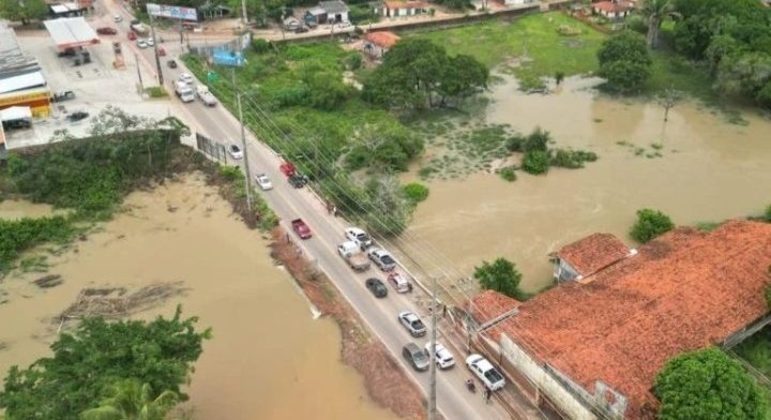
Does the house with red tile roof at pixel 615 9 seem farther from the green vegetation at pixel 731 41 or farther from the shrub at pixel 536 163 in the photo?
the shrub at pixel 536 163

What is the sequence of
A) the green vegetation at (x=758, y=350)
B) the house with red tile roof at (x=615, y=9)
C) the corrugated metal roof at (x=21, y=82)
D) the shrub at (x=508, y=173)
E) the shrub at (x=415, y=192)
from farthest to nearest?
the house with red tile roof at (x=615, y=9), the corrugated metal roof at (x=21, y=82), the shrub at (x=508, y=173), the shrub at (x=415, y=192), the green vegetation at (x=758, y=350)

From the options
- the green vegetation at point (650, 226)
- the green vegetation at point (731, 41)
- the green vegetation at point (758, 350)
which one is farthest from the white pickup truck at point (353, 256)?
the green vegetation at point (731, 41)

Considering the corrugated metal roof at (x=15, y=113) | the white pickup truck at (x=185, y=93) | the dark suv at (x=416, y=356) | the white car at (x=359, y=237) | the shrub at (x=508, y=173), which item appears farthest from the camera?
the white pickup truck at (x=185, y=93)

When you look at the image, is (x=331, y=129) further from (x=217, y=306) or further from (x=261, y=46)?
(x=217, y=306)

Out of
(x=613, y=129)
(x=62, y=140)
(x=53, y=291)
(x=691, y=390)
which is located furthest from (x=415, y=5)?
(x=691, y=390)

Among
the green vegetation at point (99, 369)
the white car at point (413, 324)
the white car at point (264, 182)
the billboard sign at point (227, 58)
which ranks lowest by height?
the white car at point (413, 324)

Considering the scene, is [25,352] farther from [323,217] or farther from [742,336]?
[742,336]

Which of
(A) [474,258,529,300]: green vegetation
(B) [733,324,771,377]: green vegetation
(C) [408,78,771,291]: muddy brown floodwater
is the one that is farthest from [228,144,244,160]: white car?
(B) [733,324,771,377]: green vegetation
